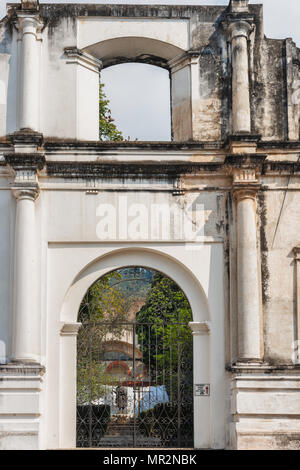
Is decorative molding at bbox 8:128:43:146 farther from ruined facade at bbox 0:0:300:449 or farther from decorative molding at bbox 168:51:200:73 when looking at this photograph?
decorative molding at bbox 168:51:200:73

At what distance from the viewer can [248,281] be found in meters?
14.1

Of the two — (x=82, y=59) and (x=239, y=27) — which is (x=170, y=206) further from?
(x=239, y=27)

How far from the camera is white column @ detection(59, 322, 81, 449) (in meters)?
14.0

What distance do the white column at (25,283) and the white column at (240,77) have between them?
13.1ft

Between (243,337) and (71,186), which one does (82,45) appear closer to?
(71,186)

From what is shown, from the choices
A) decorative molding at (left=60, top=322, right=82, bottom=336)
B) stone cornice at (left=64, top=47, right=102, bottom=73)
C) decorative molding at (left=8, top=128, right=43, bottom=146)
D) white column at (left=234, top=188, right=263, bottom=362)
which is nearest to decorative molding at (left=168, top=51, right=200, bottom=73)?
→ stone cornice at (left=64, top=47, right=102, bottom=73)

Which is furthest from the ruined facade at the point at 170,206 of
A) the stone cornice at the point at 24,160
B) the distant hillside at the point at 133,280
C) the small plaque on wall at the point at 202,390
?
the distant hillside at the point at 133,280

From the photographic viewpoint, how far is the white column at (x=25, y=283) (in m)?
13.8

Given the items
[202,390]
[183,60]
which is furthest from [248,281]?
[183,60]

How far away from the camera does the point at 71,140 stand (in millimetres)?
14820

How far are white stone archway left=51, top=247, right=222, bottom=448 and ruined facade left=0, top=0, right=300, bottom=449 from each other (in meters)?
0.03

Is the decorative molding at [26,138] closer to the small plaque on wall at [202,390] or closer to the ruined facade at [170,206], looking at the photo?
the ruined facade at [170,206]

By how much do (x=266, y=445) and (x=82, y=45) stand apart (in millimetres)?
8134

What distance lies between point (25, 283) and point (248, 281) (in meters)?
3.93
